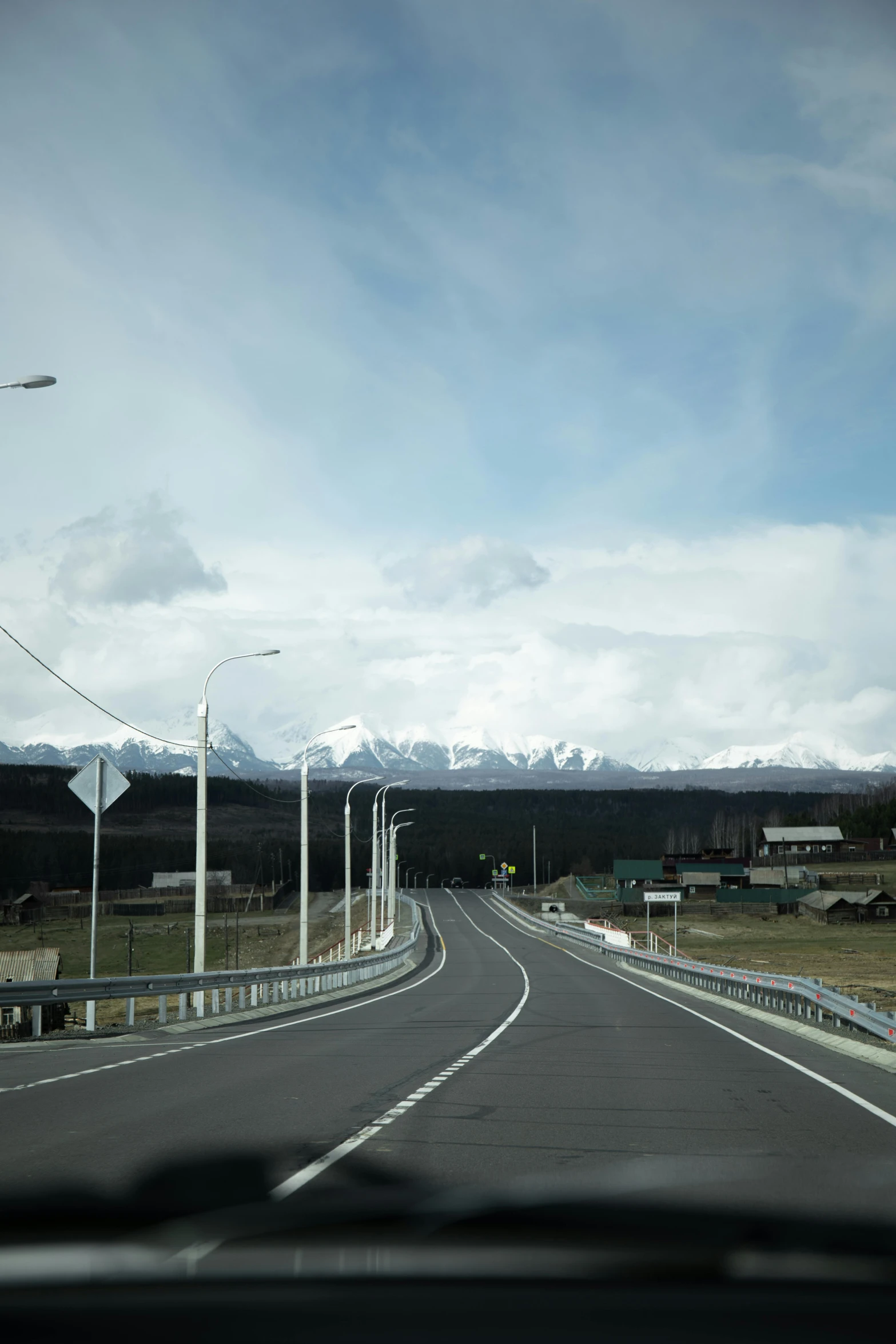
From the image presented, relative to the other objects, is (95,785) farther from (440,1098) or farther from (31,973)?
(31,973)

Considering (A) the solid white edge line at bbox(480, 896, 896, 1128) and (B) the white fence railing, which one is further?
(B) the white fence railing

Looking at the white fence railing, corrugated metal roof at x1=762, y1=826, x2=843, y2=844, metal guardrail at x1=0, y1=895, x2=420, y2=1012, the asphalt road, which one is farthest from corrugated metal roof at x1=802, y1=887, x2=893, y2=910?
the asphalt road

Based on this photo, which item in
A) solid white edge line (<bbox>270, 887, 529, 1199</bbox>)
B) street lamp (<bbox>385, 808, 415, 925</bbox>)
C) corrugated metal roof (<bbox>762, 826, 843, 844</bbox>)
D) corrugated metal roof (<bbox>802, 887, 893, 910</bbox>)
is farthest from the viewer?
corrugated metal roof (<bbox>762, 826, 843, 844</bbox>)

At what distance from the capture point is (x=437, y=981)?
45.1 metres

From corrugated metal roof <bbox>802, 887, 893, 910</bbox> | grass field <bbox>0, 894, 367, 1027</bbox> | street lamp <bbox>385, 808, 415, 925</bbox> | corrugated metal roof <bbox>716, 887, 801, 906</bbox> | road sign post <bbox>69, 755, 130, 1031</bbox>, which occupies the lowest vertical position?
grass field <bbox>0, 894, 367, 1027</bbox>

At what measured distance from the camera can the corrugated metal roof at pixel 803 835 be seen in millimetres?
165375

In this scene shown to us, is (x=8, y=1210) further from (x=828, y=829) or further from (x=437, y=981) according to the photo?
(x=828, y=829)

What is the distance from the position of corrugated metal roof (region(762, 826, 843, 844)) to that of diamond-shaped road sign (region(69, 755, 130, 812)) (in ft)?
511

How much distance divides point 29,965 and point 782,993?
24.3 meters

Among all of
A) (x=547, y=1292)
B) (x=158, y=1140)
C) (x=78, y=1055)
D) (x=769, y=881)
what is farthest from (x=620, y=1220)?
(x=769, y=881)

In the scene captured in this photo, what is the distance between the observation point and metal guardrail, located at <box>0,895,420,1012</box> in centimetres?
1772

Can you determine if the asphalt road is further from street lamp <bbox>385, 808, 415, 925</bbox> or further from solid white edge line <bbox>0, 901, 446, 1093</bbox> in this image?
street lamp <bbox>385, 808, 415, 925</bbox>

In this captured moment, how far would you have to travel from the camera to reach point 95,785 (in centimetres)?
1997

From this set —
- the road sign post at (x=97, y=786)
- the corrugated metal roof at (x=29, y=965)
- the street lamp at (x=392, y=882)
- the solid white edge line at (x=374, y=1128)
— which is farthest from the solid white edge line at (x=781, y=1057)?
the street lamp at (x=392, y=882)
